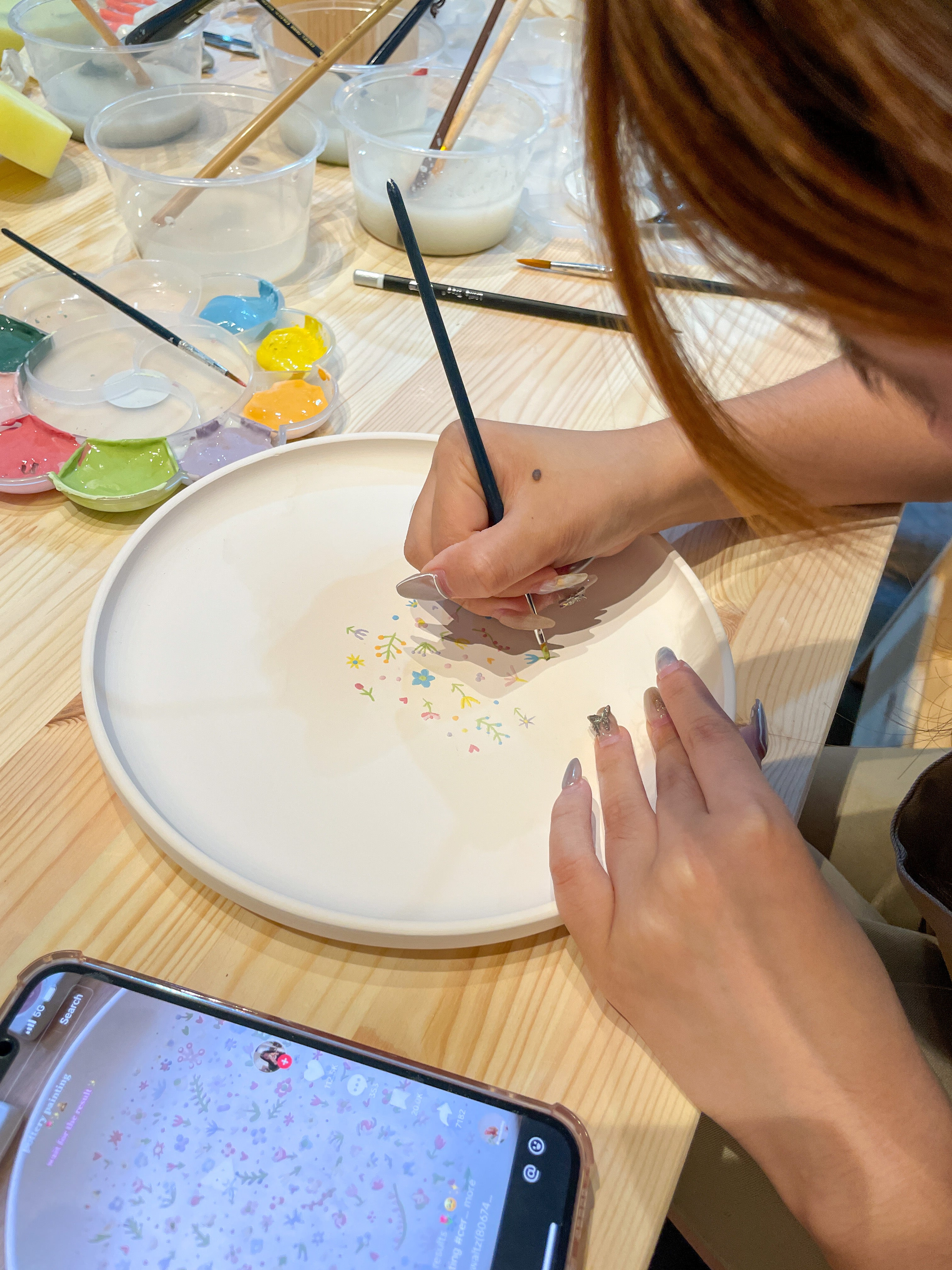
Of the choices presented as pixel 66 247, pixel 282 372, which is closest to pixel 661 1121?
pixel 282 372

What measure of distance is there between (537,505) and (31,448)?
1.32 feet

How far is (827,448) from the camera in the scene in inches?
25.0

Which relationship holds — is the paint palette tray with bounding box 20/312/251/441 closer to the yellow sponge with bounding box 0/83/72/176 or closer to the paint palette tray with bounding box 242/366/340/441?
the paint palette tray with bounding box 242/366/340/441

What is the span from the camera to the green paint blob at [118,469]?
61 centimetres

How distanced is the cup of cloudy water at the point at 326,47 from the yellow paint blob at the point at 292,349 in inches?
14.9

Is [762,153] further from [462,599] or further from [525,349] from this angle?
[525,349]

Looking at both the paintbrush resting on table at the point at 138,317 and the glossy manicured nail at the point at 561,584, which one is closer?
the glossy manicured nail at the point at 561,584

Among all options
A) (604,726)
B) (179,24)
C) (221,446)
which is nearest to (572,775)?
(604,726)

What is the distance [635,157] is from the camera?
1.05 feet

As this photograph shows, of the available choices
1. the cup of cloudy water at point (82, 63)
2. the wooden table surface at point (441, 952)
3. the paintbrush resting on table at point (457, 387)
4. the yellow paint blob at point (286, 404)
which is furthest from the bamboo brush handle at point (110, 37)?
the paintbrush resting on table at point (457, 387)

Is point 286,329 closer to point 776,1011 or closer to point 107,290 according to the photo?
point 107,290

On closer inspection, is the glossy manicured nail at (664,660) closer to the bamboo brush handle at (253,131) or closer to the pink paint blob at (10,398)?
the pink paint blob at (10,398)

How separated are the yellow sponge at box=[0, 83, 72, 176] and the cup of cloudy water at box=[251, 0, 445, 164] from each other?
26 centimetres

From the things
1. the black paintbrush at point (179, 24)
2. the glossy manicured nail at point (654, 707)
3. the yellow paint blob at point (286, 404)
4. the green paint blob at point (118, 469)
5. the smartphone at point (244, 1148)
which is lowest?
the smartphone at point (244, 1148)
